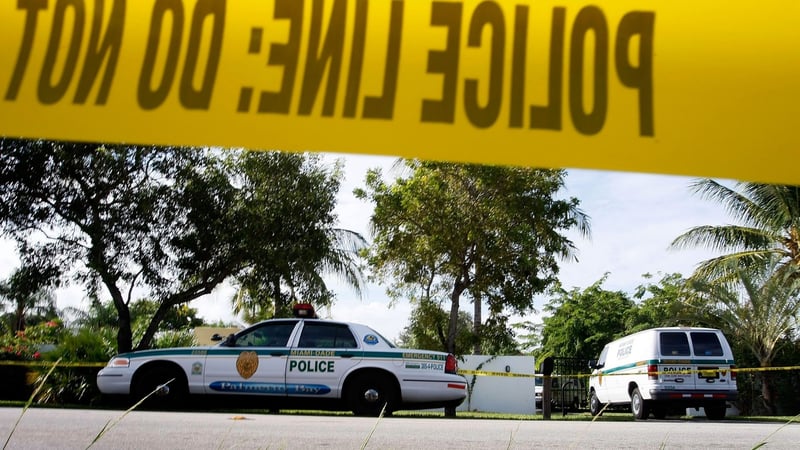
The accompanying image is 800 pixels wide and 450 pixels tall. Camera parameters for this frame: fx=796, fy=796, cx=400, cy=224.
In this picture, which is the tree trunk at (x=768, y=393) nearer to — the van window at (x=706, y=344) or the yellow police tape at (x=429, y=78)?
the van window at (x=706, y=344)

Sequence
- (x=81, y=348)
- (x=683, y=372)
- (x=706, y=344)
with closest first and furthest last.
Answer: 1. (x=683, y=372)
2. (x=706, y=344)
3. (x=81, y=348)

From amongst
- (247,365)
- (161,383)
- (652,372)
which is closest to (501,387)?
(652,372)

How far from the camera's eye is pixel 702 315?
2238 centimetres

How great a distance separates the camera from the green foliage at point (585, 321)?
102 feet

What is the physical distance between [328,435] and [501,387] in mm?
13648

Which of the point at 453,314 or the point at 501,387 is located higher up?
the point at 453,314

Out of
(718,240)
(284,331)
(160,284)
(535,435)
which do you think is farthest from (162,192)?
(718,240)

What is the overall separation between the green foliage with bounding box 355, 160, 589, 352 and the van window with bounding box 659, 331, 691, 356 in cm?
374

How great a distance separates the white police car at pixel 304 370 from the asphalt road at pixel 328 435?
184 cm

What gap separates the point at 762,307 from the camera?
20531 mm

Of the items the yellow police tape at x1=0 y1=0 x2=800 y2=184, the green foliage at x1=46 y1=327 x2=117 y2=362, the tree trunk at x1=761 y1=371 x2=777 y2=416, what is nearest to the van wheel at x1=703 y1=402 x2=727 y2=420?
the tree trunk at x1=761 y1=371 x2=777 y2=416

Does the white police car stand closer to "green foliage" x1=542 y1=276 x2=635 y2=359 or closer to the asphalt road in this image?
the asphalt road

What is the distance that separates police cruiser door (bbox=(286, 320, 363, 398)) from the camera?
10211 millimetres

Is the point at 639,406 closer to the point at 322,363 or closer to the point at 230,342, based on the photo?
the point at 322,363
